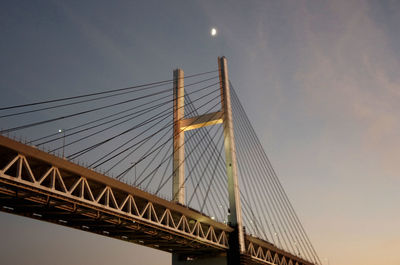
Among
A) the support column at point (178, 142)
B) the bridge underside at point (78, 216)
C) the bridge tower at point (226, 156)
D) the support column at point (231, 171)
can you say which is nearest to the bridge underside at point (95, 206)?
the bridge underside at point (78, 216)

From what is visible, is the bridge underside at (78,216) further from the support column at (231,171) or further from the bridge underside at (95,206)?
the support column at (231,171)

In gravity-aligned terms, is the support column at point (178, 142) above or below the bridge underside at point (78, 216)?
above

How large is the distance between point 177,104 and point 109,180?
59.7ft

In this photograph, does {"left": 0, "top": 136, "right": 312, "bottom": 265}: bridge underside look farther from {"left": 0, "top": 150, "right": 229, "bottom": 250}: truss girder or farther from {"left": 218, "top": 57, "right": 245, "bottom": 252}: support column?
{"left": 218, "top": 57, "right": 245, "bottom": 252}: support column

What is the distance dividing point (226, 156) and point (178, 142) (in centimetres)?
485

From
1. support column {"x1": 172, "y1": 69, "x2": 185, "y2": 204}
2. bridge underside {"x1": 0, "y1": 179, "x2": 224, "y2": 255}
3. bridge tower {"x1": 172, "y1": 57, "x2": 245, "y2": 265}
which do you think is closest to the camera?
bridge underside {"x1": 0, "y1": 179, "x2": 224, "y2": 255}

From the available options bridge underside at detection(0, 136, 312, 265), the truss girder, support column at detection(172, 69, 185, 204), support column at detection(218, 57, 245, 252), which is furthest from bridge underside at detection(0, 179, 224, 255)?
support column at detection(172, 69, 185, 204)

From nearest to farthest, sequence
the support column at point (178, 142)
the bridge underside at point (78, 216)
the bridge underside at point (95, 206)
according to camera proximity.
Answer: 1. the bridge underside at point (95, 206)
2. the bridge underside at point (78, 216)
3. the support column at point (178, 142)

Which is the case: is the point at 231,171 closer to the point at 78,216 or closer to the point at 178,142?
the point at 178,142

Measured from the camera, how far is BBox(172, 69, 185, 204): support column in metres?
39.8

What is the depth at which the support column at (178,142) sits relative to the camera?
39.8 m

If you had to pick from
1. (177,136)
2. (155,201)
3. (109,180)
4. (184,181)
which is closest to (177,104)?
(177,136)

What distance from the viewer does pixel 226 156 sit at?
42.2m

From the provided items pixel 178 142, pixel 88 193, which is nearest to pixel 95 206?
pixel 88 193
